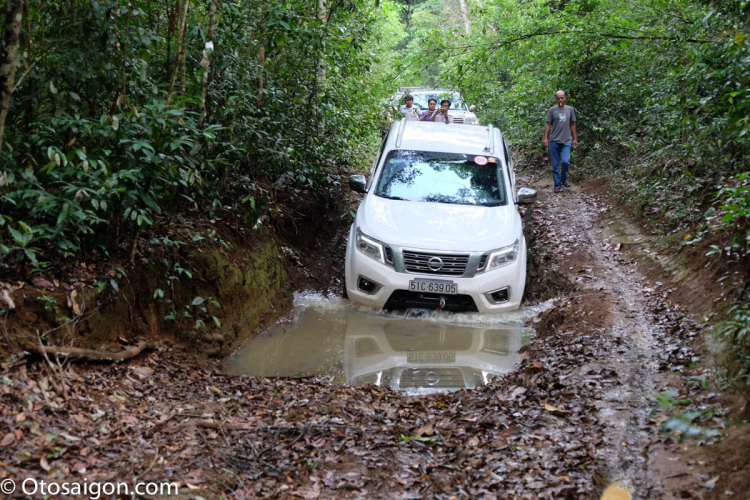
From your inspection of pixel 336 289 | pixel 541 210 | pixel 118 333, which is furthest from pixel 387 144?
pixel 118 333

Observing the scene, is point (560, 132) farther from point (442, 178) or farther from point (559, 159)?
point (442, 178)

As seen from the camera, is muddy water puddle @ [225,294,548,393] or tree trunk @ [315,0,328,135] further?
tree trunk @ [315,0,328,135]

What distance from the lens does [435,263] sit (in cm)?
705

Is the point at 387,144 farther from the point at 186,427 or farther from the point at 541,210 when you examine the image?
the point at 186,427

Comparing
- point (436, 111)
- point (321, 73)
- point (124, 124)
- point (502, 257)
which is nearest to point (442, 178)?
point (502, 257)

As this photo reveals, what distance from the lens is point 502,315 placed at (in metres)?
7.29

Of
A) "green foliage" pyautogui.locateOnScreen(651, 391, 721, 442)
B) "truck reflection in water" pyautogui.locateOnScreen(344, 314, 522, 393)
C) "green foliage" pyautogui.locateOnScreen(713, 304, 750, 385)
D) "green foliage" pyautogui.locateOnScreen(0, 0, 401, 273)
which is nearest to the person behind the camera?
"green foliage" pyautogui.locateOnScreen(651, 391, 721, 442)

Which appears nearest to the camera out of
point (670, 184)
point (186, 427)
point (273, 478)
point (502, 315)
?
point (273, 478)

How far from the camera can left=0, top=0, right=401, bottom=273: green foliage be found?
4.96 meters

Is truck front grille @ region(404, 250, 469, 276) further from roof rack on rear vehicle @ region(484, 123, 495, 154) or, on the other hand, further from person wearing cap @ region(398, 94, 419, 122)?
person wearing cap @ region(398, 94, 419, 122)

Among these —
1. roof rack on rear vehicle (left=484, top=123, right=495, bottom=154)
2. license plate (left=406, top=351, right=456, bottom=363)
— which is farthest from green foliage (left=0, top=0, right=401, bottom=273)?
license plate (left=406, top=351, right=456, bottom=363)

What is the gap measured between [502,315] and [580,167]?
25.1ft

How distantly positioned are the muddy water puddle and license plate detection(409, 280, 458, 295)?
0.36 m

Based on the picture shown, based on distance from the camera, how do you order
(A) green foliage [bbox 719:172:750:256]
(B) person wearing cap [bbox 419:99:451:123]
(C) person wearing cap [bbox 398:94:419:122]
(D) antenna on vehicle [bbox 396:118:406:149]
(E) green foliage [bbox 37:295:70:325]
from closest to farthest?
(E) green foliage [bbox 37:295:70:325] → (A) green foliage [bbox 719:172:750:256] → (D) antenna on vehicle [bbox 396:118:406:149] → (B) person wearing cap [bbox 419:99:451:123] → (C) person wearing cap [bbox 398:94:419:122]
